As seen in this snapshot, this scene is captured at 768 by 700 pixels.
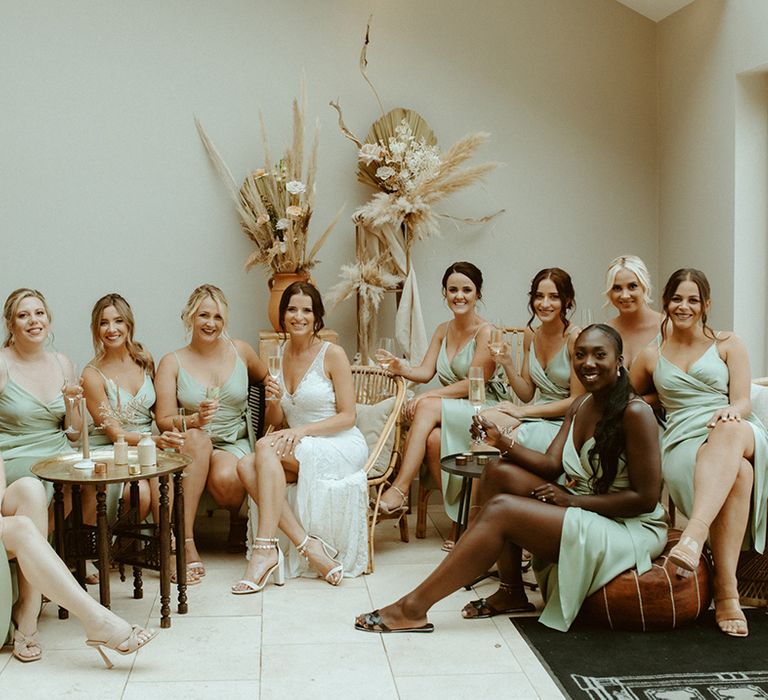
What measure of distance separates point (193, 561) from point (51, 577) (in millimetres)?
1106

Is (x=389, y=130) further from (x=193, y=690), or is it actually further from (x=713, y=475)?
(x=193, y=690)

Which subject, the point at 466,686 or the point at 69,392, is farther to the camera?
the point at 69,392

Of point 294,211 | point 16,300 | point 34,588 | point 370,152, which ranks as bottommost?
point 34,588

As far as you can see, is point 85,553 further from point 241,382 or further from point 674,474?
point 674,474

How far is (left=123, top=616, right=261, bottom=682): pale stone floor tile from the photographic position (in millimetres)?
3256

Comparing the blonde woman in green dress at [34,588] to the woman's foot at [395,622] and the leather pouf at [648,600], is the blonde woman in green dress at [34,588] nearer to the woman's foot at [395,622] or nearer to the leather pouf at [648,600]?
the woman's foot at [395,622]

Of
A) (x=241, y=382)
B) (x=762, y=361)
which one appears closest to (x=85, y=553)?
(x=241, y=382)

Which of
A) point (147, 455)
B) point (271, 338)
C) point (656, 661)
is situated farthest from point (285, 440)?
point (656, 661)

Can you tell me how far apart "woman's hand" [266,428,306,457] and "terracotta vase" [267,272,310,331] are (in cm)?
113

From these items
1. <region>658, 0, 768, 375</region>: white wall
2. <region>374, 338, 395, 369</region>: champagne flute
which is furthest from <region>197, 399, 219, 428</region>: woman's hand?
<region>658, 0, 768, 375</region>: white wall

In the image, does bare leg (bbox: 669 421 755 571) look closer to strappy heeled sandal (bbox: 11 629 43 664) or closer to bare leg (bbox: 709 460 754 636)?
bare leg (bbox: 709 460 754 636)

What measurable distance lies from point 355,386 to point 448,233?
53.8 inches

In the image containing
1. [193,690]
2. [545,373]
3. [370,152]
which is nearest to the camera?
[193,690]

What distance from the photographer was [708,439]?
3848mm
